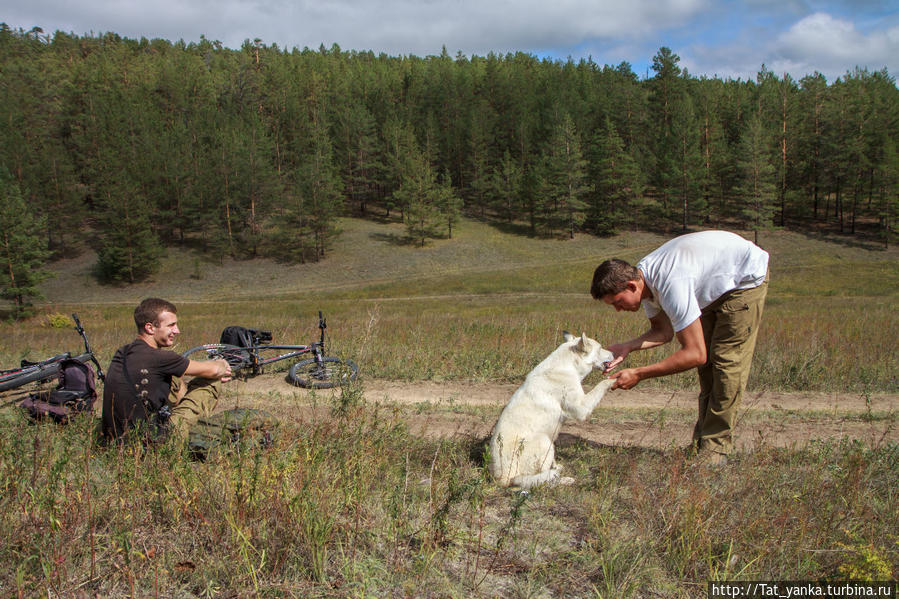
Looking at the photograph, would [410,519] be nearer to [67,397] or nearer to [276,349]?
[67,397]

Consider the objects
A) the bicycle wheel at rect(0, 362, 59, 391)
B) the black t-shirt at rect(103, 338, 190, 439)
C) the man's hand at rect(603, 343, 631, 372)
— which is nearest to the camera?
the black t-shirt at rect(103, 338, 190, 439)

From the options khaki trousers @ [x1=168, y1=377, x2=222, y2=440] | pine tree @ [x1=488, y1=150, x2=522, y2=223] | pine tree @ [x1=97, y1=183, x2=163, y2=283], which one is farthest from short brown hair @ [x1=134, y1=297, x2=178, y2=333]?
pine tree @ [x1=488, y1=150, x2=522, y2=223]

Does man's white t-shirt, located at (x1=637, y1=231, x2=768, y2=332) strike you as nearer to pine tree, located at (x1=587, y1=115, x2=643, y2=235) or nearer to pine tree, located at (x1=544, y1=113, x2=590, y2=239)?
pine tree, located at (x1=544, y1=113, x2=590, y2=239)

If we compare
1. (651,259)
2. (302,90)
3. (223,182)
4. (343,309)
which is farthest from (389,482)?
(302,90)

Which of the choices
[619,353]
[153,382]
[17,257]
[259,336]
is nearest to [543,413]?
[619,353]

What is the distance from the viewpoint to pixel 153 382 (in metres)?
5.17

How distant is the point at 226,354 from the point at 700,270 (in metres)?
7.86

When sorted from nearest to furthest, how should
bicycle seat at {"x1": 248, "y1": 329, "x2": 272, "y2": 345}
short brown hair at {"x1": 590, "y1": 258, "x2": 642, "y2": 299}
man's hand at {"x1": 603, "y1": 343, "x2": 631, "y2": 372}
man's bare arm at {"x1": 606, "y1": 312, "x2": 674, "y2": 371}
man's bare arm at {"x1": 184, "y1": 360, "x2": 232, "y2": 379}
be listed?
short brown hair at {"x1": 590, "y1": 258, "x2": 642, "y2": 299}, man's hand at {"x1": 603, "y1": 343, "x2": 631, "y2": 372}, man's bare arm at {"x1": 606, "y1": 312, "x2": 674, "y2": 371}, man's bare arm at {"x1": 184, "y1": 360, "x2": 232, "y2": 379}, bicycle seat at {"x1": 248, "y1": 329, "x2": 272, "y2": 345}

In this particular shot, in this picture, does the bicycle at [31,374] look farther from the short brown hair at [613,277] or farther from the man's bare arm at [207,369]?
the short brown hair at [613,277]

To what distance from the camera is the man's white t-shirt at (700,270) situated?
459 cm

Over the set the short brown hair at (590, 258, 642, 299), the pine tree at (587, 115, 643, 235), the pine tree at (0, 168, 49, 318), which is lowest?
the pine tree at (0, 168, 49, 318)

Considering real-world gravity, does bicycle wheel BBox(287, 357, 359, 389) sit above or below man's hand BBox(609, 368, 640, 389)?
below

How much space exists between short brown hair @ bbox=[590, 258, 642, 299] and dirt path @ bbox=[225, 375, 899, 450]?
5.78 ft

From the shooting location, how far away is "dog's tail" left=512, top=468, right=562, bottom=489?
443 centimetres
